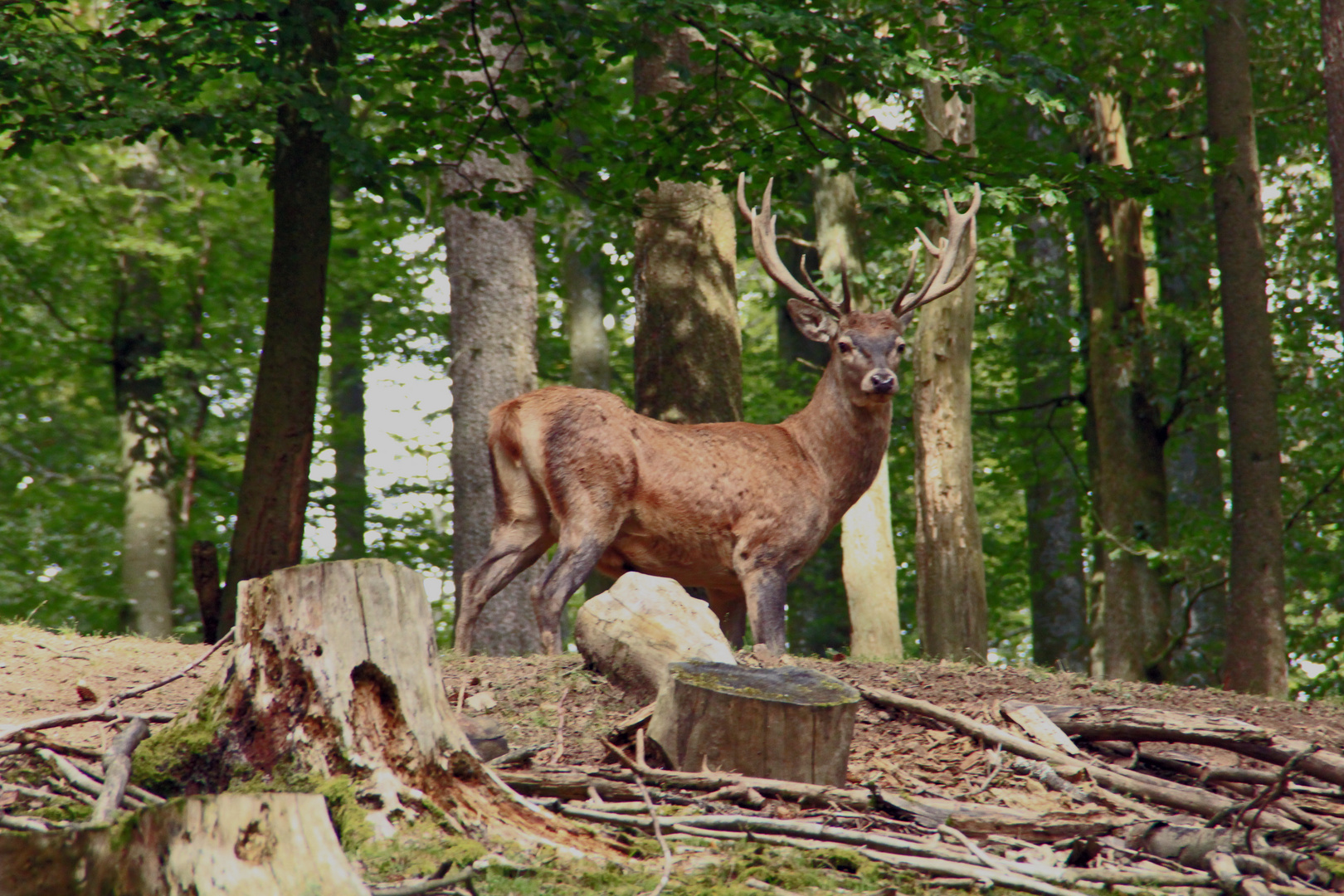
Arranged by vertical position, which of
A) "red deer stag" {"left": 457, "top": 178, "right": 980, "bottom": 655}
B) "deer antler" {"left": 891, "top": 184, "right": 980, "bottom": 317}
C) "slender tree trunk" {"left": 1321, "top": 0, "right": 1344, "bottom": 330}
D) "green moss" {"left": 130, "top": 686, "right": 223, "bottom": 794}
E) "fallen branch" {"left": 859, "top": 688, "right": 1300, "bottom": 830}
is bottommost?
"fallen branch" {"left": 859, "top": 688, "right": 1300, "bottom": 830}

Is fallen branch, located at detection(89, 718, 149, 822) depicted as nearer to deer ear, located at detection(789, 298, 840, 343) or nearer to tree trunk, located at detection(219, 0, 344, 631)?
tree trunk, located at detection(219, 0, 344, 631)

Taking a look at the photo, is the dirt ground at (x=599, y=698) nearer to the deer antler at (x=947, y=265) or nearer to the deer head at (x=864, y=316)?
the deer head at (x=864, y=316)

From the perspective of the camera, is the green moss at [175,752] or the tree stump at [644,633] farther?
the tree stump at [644,633]

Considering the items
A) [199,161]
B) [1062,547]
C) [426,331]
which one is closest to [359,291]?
[426,331]

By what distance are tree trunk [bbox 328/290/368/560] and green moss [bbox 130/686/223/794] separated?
14848 mm

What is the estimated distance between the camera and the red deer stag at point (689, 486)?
7.47m

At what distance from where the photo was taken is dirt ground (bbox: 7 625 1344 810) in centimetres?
519

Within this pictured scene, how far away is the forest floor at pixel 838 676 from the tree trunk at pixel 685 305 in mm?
2979

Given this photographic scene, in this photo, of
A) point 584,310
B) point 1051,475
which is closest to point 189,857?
point 584,310

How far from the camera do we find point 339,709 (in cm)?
377

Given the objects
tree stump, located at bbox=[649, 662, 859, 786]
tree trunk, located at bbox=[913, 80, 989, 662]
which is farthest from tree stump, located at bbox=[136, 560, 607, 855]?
tree trunk, located at bbox=[913, 80, 989, 662]

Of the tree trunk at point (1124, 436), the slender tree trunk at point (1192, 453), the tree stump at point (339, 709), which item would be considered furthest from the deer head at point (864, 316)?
the tree trunk at point (1124, 436)

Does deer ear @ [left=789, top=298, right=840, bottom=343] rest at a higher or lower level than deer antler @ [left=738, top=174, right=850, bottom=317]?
lower

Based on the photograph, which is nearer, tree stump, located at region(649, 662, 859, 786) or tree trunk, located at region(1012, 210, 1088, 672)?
tree stump, located at region(649, 662, 859, 786)
